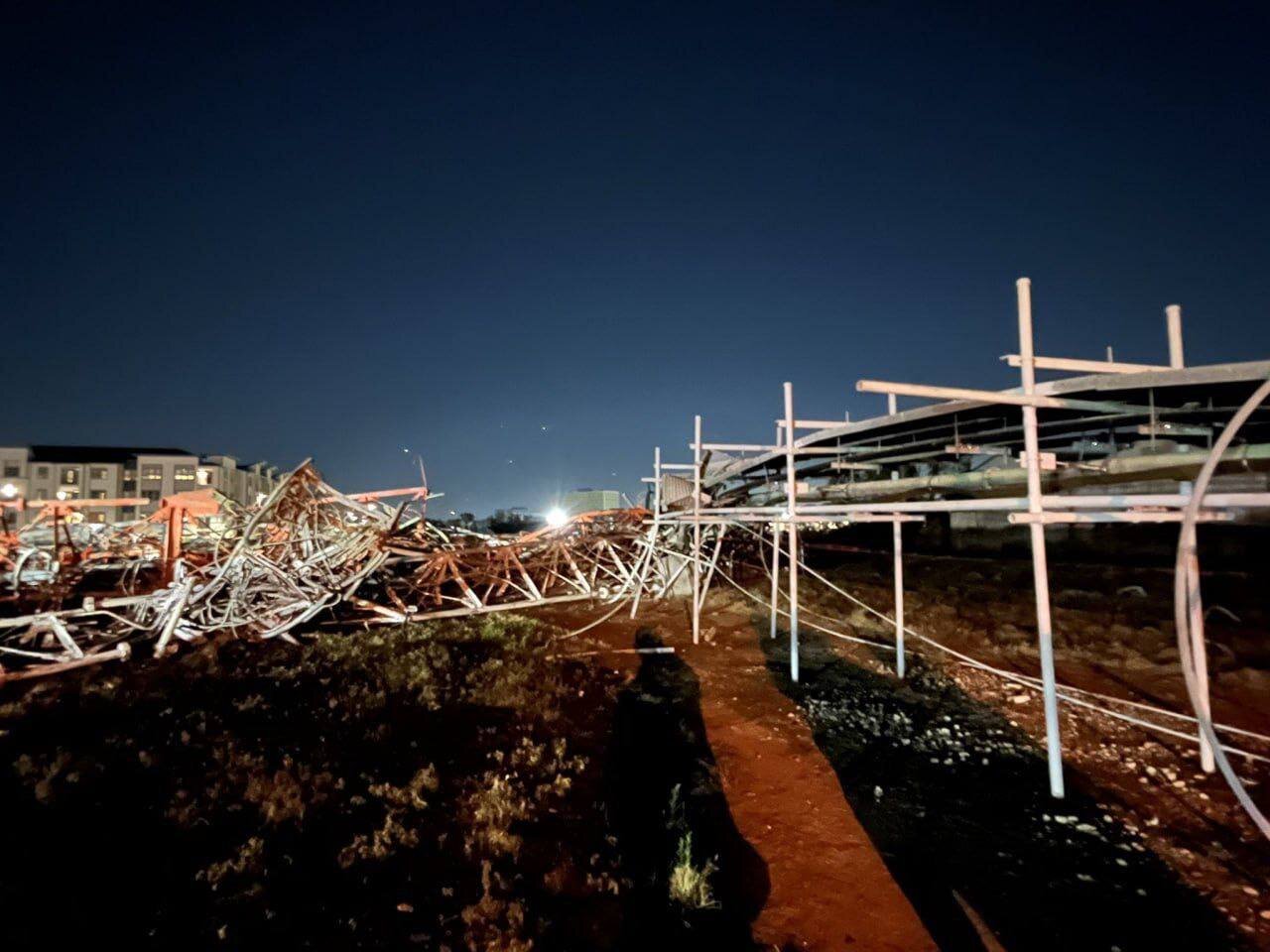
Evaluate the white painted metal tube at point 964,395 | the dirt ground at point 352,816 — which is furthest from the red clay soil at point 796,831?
the white painted metal tube at point 964,395

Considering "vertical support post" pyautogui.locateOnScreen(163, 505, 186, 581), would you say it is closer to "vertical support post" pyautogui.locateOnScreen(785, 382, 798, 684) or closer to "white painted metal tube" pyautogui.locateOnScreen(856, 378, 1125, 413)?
"vertical support post" pyautogui.locateOnScreen(785, 382, 798, 684)

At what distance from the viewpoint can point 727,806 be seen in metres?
5.77

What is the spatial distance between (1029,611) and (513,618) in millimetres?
12082

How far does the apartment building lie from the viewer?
54.2 m

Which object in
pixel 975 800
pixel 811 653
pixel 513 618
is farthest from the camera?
pixel 513 618

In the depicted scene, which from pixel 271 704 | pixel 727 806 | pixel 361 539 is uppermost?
pixel 361 539

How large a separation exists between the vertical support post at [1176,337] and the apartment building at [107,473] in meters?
65.0

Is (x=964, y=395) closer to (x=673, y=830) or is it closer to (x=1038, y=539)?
(x=1038, y=539)

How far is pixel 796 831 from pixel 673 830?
1190mm

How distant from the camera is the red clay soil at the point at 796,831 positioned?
4113mm

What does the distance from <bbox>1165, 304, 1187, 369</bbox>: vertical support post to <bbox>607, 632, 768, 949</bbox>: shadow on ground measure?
22.1 feet

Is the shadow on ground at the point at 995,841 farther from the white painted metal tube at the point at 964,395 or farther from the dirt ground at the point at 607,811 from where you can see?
the white painted metal tube at the point at 964,395

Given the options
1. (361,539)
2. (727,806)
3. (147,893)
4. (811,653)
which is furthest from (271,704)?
(811,653)

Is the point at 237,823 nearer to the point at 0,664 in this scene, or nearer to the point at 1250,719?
the point at 0,664
